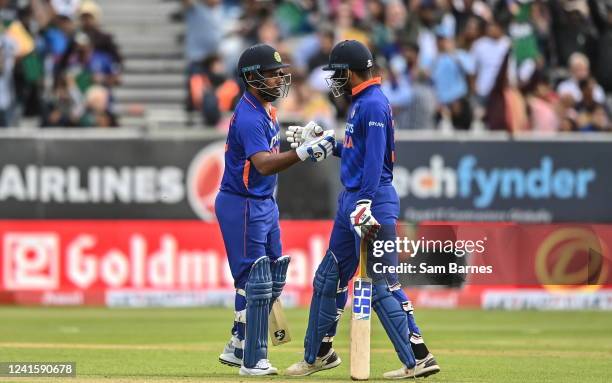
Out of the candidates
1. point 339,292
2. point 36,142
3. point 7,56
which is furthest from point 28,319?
point 339,292

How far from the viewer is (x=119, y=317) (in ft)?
59.7

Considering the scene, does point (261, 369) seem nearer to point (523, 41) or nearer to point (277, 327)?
point (277, 327)

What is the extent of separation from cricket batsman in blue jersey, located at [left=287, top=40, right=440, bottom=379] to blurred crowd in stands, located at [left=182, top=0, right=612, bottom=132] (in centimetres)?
962

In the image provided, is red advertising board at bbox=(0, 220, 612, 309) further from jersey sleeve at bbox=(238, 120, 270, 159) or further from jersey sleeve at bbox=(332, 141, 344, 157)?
jersey sleeve at bbox=(238, 120, 270, 159)

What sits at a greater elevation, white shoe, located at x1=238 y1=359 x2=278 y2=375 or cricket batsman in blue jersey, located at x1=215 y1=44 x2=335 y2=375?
cricket batsman in blue jersey, located at x1=215 y1=44 x2=335 y2=375

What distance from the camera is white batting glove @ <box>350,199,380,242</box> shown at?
10.6 metres

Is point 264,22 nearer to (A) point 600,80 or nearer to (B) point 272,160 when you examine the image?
(A) point 600,80

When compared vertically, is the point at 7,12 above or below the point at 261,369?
above

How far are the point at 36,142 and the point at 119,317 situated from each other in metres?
3.05

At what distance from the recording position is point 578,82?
22.6 meters

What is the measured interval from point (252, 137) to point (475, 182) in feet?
30.8

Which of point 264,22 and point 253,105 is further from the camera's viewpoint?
point 264,22

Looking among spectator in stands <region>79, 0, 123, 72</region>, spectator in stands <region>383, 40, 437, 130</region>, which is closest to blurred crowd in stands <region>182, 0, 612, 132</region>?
spectator in stands <region>383, 40, 437, 130</region>

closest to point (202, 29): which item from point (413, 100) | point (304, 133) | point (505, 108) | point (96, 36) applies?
point (96, 36)
